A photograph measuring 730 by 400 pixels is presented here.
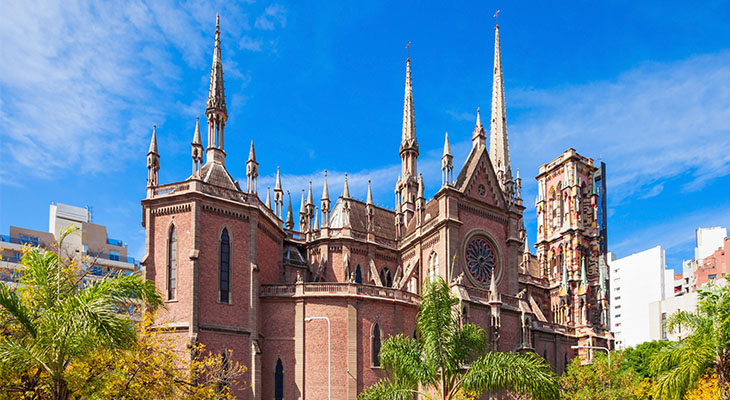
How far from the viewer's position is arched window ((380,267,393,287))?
173 ft

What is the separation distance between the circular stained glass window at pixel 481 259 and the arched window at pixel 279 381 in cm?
1654

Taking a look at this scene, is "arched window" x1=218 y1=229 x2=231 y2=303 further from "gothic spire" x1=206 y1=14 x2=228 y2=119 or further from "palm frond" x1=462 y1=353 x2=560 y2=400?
"palm frond" x1=462 y1=353 x2=560 y2=400

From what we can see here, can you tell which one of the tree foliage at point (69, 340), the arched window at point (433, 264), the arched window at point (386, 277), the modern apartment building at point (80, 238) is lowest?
the tree foliage at point (69, 340)

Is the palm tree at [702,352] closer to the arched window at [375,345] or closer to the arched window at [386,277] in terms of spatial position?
the arched window at [375,345]

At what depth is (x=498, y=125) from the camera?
70.6m

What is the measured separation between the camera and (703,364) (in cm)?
2362

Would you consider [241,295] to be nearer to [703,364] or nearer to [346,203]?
[346,203]

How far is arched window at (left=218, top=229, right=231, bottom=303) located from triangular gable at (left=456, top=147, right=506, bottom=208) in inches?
741

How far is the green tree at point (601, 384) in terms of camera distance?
4016cm

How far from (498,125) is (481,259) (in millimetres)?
24312

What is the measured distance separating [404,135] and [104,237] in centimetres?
4888

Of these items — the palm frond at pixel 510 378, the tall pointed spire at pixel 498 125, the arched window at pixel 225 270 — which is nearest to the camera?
the palm frond at pixel 510 378

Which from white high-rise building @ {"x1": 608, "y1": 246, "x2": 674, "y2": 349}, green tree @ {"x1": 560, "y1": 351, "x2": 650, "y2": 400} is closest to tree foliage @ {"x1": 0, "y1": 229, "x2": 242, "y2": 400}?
green tree @ {"x1": 560, "y1": 351, "x2": 650, "y2": 400}

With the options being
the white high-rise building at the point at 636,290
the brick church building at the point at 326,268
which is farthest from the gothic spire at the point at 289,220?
the white high-rise building at the point at 636,290
